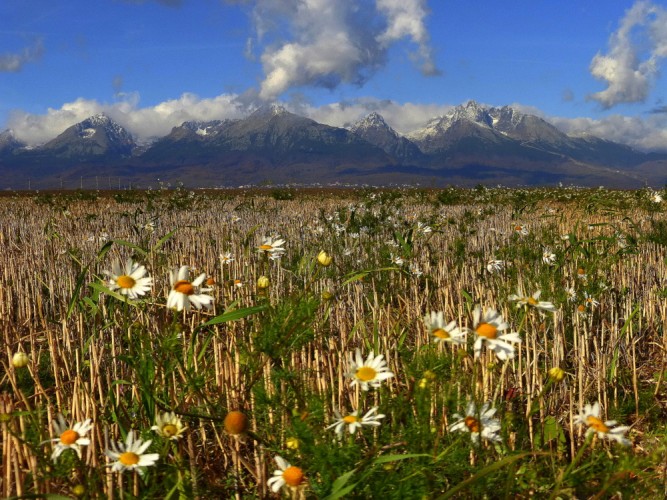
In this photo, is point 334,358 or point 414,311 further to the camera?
point 414,311

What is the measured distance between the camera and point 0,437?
2.84m

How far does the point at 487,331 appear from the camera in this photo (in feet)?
7.14

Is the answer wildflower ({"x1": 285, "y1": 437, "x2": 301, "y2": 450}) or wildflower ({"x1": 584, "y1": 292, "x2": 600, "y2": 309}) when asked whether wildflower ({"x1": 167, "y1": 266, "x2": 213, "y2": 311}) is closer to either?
wildflower ({"x1": 285, "y1": 437, "x2": 301, "y2": 450})

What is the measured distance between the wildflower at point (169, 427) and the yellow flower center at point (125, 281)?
68 centimetres

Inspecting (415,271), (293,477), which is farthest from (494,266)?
(293,477)

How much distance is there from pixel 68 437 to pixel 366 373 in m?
1.15

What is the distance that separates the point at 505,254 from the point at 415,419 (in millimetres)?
5172

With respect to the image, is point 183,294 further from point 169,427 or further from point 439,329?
point 439,329

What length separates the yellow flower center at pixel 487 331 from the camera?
7.13ft

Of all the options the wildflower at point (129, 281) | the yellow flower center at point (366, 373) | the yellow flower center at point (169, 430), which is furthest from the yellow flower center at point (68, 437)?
the yellow flower center at point (366, 373)

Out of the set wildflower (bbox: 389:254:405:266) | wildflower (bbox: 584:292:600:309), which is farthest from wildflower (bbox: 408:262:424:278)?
wildflower (bbox: 584:292:600:309)

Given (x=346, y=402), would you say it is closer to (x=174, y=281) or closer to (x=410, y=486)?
(x=410, y=486)

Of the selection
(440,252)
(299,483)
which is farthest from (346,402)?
(440,252)

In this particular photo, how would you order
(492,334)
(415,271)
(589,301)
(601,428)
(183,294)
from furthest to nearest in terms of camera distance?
1. (415,271)
2. (589,301)
3. (183,294)
4. (492,334)
5. (601,428)
